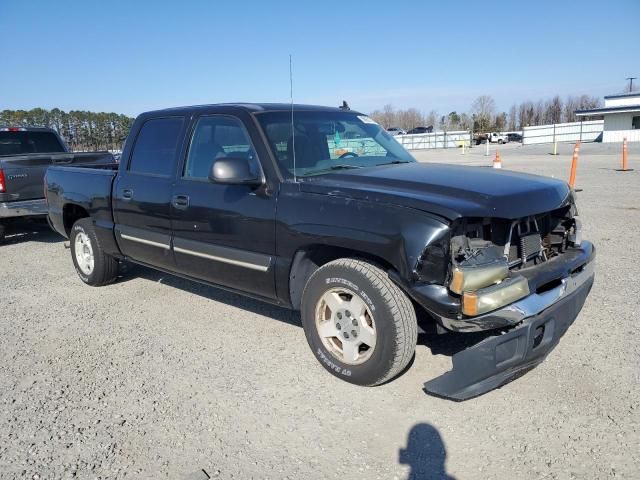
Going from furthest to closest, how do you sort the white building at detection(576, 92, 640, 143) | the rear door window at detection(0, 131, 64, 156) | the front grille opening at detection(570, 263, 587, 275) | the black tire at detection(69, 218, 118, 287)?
1. the white building at detection(576, 92, 640, 143)
2. the rear door window at detection(0, 131, 64, 156)
3. the black tire at detection(69, 218, 118, 287)
4. the front grille opening at detection(570, 263, 587, 275)

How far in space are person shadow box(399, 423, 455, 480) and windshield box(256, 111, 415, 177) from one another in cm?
193

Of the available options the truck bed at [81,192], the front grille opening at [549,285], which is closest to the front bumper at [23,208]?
the truck bed at [81,192]

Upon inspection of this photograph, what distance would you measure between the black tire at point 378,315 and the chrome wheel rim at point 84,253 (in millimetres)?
3463

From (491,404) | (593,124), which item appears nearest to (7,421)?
(491,404)

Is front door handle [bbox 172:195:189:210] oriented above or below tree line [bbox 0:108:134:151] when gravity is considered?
below

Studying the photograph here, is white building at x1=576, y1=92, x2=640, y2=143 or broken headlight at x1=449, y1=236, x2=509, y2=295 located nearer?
broken headlight at x1=449, y1=236, x2=509, y2=295

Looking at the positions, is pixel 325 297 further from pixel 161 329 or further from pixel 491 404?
pixel 161 329

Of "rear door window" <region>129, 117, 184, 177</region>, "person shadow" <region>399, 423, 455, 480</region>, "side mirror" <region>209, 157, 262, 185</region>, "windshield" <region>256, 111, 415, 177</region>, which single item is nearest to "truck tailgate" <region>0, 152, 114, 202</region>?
"rear door window" <region>129, 117, 184, 177</region>

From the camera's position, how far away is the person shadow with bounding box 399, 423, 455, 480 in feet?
8.46

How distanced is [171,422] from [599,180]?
47.0ft

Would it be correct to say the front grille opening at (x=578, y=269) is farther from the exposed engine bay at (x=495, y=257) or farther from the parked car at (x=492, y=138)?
the parked car at (x=492, y=138)

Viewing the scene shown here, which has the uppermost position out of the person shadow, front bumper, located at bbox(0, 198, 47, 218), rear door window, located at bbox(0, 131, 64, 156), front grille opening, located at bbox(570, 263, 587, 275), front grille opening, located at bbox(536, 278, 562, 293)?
rear door window, located at bbox(0, 131, 64, 156)

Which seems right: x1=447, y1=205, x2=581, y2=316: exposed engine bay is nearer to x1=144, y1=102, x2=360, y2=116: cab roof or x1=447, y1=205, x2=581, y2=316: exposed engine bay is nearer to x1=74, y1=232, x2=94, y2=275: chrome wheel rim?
x1=144, y1=102, x2=360, y2=116: cab roof

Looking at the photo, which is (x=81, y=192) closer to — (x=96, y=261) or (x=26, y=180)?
(x=96, y=261)
